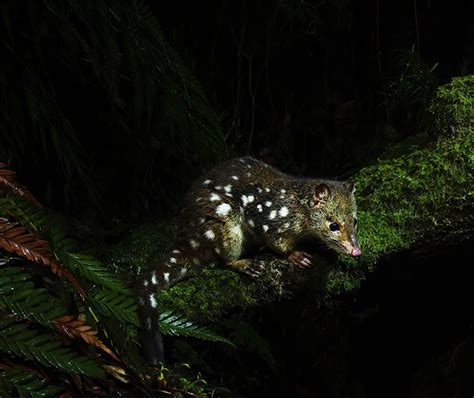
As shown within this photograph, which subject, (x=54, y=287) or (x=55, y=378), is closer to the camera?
(x=55, y=378)

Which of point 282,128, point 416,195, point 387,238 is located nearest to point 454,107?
point 416,195

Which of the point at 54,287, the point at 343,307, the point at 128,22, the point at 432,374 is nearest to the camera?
the point at 54,287

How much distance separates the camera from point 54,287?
1332 mm

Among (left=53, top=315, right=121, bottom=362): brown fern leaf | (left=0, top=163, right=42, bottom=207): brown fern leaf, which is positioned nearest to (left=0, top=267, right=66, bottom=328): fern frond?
(left=53, top=315, right=121, bottom=362): brown fern leaf

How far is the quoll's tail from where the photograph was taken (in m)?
1.95

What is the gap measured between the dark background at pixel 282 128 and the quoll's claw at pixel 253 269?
16.2 inches

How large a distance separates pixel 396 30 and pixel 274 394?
133 inches

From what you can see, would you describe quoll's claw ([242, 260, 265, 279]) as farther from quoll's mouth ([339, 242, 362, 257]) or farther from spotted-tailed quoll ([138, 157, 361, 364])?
quoll's mouth ([339, 242, 362, 257])

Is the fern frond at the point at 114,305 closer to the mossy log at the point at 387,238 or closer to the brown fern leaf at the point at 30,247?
the brown fern leaf at the point at 30,247

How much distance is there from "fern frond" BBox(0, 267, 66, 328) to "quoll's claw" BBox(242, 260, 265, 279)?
148 centimetres

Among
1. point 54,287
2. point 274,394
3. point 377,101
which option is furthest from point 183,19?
point 54,287

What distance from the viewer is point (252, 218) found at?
3.09 meters

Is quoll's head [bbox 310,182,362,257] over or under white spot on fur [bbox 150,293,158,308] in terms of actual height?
over

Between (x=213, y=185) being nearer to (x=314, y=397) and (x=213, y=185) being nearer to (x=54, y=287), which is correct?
(x=314, y=397)
